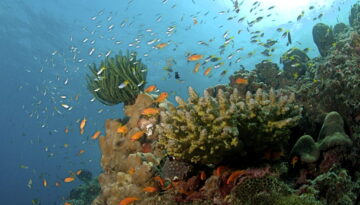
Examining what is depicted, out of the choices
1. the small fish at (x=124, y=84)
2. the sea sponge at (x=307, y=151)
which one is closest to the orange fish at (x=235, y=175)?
the sea sponge at (x=307, y=151)

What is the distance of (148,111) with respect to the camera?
6.85 m

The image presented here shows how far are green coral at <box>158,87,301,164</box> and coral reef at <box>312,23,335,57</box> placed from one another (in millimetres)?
11327

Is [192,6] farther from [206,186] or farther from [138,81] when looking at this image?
[206,186]

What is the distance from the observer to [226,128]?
390cm

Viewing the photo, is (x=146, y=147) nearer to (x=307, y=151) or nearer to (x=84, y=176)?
(x=307, y=151)

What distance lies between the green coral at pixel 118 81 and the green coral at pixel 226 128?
13.6ft

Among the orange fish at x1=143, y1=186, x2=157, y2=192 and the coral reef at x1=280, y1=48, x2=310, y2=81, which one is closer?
the orange fish at x1=143, y1=186, x2=157, y2=192

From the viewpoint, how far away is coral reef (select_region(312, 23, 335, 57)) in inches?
549

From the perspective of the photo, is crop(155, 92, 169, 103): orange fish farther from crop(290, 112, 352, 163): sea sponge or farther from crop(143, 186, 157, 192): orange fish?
crop(290, 112, 352, 163): sea sponge

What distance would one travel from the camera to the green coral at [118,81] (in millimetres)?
8438

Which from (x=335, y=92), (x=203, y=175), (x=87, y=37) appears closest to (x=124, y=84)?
(x=203, y=175)

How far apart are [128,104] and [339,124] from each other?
5889 millimetres

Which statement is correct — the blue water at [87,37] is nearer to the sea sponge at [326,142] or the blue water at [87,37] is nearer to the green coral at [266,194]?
the sea sponge at [326,142]

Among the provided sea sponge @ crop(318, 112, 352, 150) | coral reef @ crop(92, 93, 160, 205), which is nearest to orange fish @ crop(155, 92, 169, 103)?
coral reef @ crop(92, 93, 160, 205)
